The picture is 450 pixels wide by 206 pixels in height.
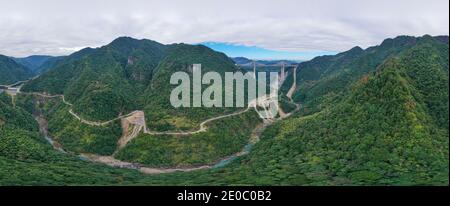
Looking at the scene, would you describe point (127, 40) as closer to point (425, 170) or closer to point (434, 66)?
point (434, 66)

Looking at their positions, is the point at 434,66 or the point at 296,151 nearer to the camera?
the point at 296,151

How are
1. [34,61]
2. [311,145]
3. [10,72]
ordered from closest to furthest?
[311,145] < [10,72] < [34,61]

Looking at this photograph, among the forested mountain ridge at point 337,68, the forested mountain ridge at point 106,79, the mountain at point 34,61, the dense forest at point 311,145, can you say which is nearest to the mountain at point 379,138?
the dense forest at point 311,145

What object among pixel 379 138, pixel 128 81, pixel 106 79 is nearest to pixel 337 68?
pixel 128 81

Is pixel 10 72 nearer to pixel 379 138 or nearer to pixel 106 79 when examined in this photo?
pixel 106 79

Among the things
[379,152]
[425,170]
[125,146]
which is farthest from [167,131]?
[425,170]

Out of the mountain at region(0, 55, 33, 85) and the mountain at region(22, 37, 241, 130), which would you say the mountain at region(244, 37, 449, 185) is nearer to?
the mountain at region(22, 37, 241, 130)

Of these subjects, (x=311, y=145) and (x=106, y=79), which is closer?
(x=311, y=145)

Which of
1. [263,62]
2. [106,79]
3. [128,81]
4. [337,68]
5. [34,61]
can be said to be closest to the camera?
[106,79]
